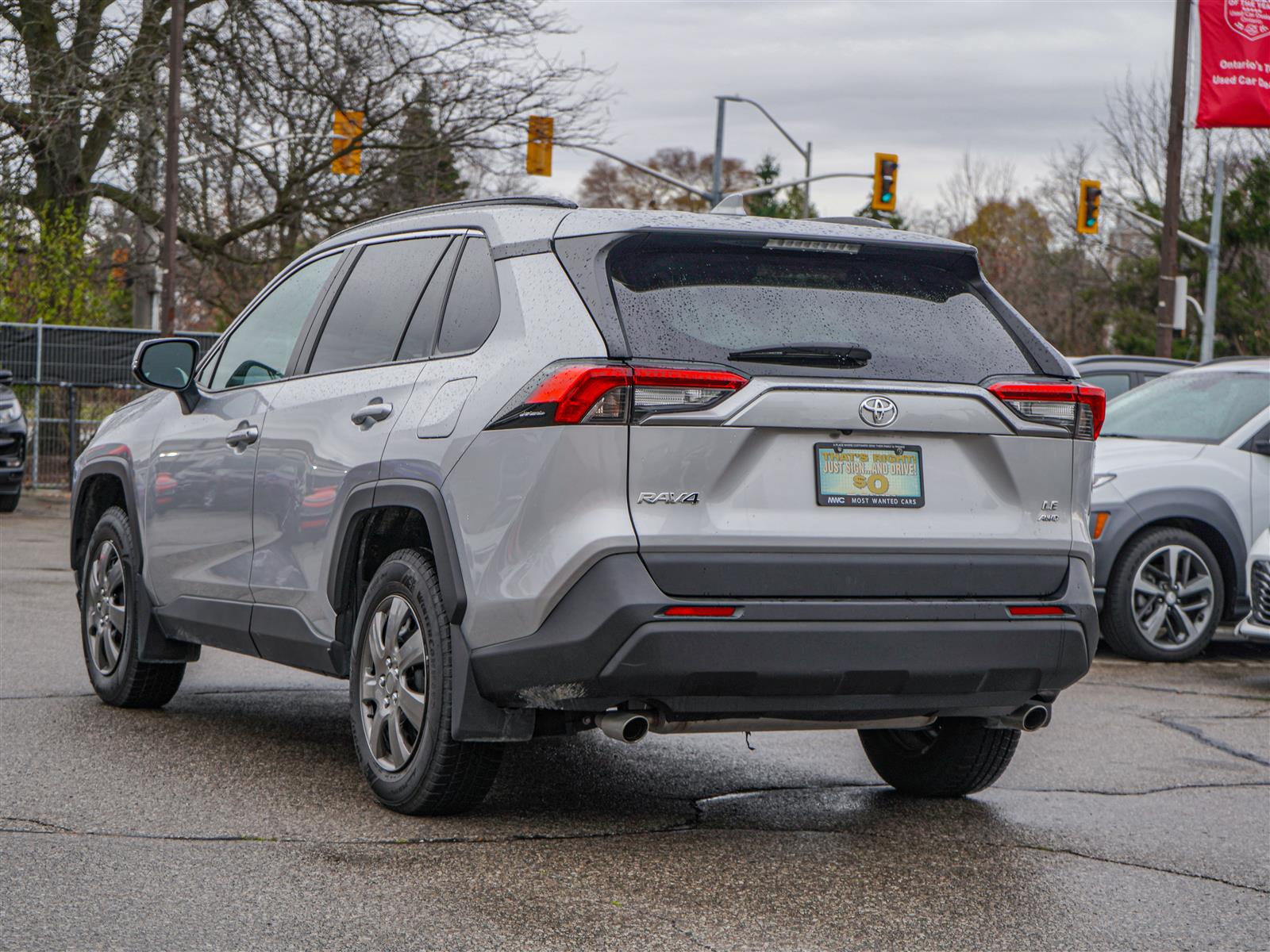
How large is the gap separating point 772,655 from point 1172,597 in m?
6.11

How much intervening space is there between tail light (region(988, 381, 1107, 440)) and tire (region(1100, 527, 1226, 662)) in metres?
5.02

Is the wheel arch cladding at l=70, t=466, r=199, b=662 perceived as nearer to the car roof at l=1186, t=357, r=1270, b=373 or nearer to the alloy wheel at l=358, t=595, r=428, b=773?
→ the alloy wheel at l=358, t=595, r=428, b=773

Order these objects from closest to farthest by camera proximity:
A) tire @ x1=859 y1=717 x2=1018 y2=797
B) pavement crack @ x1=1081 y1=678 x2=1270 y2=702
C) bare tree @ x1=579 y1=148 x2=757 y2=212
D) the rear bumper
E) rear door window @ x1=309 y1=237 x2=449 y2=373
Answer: the rear bumper
rear door window @ x1=309 y1=237 x2=449 y2=373
tire @ x1=859 y1=717 x2=1018 y2=797
pavement crack @ x1=1081 y1=678 x2=1270 y2=702
bare tree @ x1=579 y1=148 x2=757 y2=212

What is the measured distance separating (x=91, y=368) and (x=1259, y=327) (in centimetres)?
2892

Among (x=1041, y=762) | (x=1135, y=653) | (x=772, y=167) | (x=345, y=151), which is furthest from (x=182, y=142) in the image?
(x=772, y=167)

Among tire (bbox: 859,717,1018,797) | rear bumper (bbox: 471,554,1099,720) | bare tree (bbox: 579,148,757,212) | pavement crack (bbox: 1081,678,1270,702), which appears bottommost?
pavement crack (bbox: 1081,678,1270,702)

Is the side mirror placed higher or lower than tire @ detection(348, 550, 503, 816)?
higher

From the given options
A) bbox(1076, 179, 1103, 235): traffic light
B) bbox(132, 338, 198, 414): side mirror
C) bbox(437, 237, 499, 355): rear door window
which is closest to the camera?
bbox(437, 237, 499, 355): rear door window

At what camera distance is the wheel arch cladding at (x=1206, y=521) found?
9.86m

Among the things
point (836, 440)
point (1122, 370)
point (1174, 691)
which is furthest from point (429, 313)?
point (1122, 370)

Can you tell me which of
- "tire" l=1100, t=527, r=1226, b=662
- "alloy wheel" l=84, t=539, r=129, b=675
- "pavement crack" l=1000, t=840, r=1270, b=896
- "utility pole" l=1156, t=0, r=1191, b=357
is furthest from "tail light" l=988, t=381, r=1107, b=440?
"utility pole" l=1156, t=0, r=1191, b=357

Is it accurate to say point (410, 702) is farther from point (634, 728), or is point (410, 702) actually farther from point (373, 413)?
point (373, 413)

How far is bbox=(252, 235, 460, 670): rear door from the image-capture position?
5.37m

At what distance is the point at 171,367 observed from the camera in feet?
21.9
